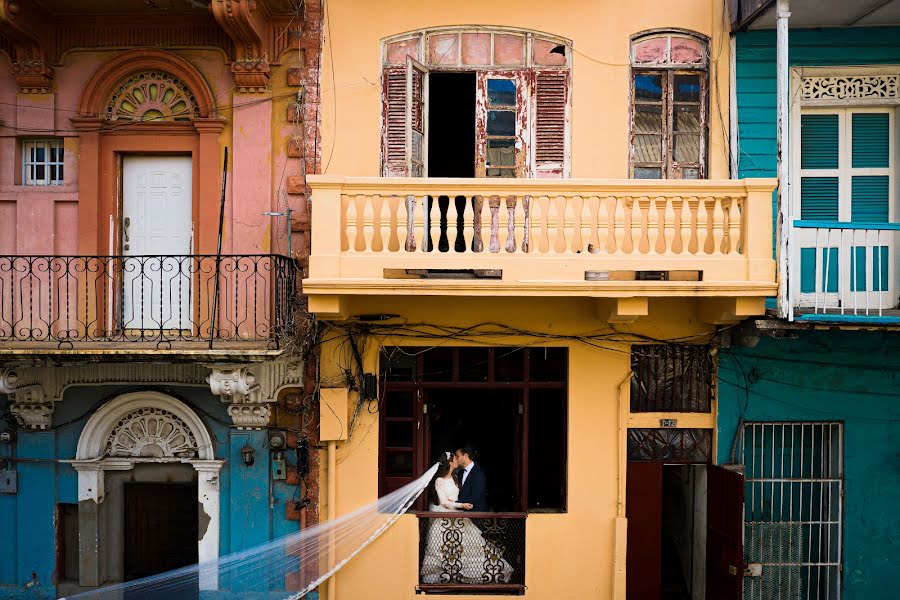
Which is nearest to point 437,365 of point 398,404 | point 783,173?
point 398,404

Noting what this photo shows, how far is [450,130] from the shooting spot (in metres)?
9.74

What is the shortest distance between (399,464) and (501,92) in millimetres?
4437

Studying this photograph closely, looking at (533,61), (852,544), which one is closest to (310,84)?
(533,61)

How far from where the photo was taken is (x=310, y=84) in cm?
865

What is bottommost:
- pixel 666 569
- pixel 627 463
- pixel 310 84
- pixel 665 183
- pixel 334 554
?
pixel 666 569

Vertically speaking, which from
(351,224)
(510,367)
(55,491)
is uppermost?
(351,224)

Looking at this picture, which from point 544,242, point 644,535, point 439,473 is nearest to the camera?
point 544,242

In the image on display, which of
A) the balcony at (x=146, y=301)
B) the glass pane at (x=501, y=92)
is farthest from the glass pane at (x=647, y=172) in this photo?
the balcony at (x=146, y=301)

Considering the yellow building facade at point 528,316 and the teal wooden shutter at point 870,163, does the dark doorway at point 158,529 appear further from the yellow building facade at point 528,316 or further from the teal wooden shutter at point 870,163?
the teal wooden shutter at point 870,163

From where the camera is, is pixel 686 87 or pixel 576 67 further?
pixel 686 87

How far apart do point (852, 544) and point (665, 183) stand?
4653mm

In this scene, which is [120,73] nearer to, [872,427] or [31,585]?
[31,585]

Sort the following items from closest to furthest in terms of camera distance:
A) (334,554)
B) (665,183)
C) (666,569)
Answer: (665,183)
(334,554)
(666,569)

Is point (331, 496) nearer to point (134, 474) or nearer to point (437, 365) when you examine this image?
Answer: point (437, 365)
